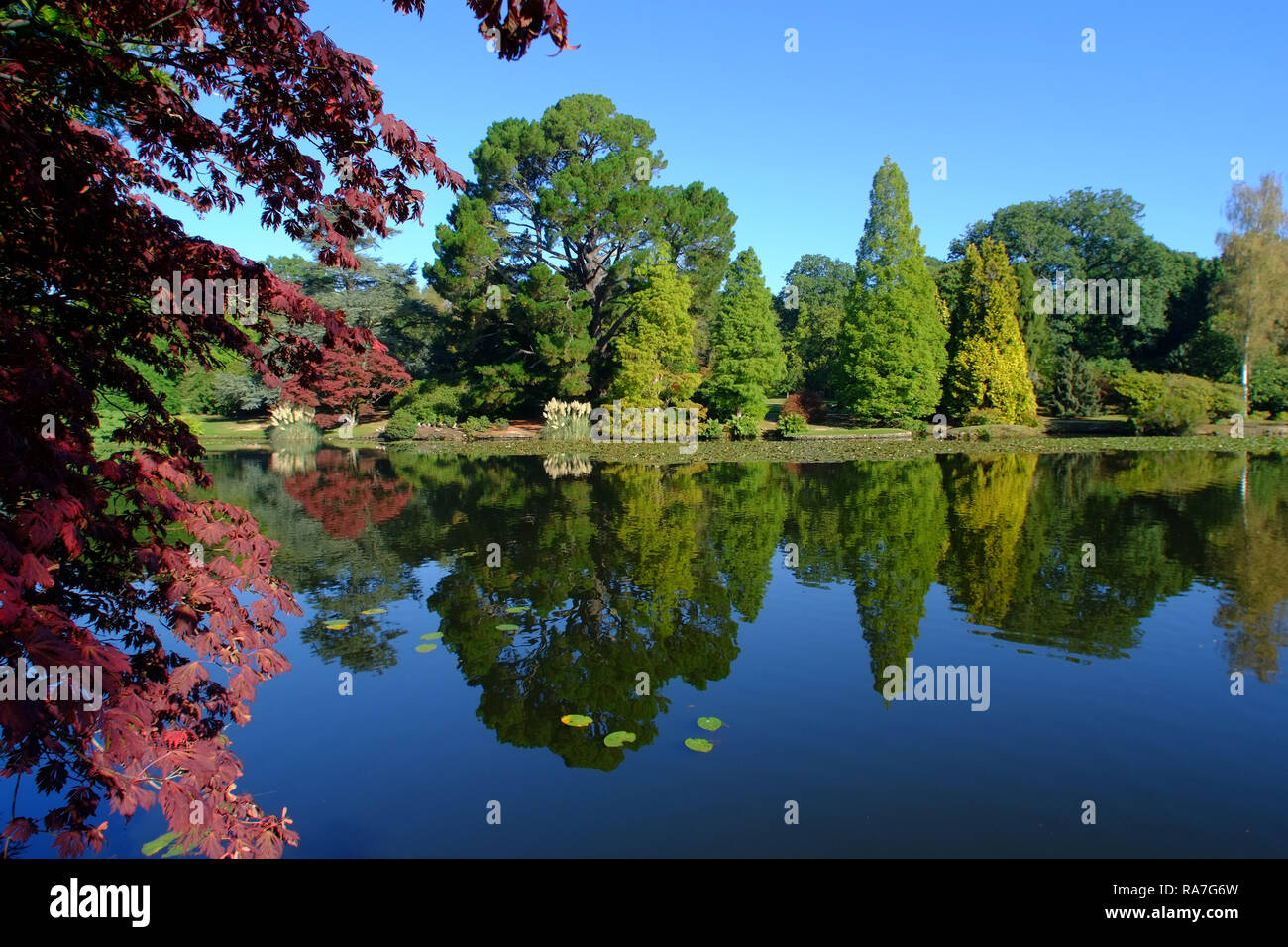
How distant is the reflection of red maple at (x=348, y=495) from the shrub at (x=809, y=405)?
21415mm

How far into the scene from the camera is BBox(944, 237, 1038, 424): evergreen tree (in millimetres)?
36219

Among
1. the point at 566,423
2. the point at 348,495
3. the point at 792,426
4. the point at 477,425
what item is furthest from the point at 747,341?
the point at 348,495

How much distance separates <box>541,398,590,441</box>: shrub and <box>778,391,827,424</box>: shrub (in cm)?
1053

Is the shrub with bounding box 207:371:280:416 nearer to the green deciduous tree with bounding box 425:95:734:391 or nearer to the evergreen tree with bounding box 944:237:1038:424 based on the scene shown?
the green deciduous tree with bounding box 425:95:734:391

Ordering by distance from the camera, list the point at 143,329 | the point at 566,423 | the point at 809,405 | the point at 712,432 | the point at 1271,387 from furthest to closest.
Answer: the point at 809,405, the point at 1271,387, the point at 566,423, the point at 712,432, the point at 143,329

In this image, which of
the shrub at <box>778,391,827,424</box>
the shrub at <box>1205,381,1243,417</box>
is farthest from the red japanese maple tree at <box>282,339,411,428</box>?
the shrub at <box>1205,381,1243,417</box>

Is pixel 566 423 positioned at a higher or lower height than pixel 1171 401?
lower

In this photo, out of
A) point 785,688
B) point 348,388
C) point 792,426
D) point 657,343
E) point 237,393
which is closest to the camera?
point 785,688

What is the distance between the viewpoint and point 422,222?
4.67 meters

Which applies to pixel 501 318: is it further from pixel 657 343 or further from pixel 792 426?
pixel 792 426

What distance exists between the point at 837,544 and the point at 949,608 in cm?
366

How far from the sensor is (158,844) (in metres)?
4.82

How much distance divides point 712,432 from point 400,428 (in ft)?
50.4
